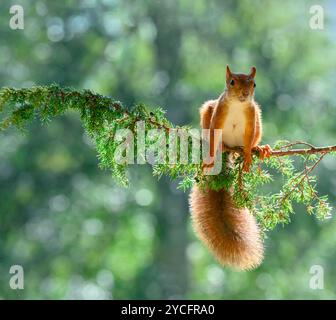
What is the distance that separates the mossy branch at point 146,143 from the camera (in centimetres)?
198

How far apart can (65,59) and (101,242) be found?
2.29m

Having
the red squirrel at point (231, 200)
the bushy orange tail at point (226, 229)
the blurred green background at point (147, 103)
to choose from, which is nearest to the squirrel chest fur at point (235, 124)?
the red squirrel at point (231, 200)

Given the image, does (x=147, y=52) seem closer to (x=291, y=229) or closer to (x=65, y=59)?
(x=65, y=59)

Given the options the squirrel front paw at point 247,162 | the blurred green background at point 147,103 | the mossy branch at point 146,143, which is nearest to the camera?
the mossy branch at point 146,143

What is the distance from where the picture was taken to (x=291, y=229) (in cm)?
858

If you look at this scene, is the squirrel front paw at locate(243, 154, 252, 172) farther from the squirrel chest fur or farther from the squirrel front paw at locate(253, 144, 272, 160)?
the squirrel chest fur

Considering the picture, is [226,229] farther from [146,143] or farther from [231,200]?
[146,143]

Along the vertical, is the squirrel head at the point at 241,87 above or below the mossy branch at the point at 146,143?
above

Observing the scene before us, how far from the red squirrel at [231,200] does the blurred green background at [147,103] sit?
5913 millimetres

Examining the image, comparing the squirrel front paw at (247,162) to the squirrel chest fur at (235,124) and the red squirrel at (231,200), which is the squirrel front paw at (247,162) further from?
the squirrel chest fur at (235,124)

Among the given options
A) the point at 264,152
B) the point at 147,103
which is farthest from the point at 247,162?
the point at 147,103

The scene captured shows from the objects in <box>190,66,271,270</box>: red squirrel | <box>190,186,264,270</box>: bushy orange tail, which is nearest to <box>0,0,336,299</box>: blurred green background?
<box>190,66,271,270</box>: red squirrel

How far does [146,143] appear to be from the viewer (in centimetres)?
202

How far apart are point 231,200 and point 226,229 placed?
12 cm
